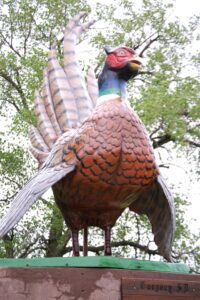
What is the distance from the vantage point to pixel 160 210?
13.6 ft

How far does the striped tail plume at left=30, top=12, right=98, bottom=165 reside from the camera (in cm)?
441

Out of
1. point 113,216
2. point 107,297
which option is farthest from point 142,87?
point 107,297

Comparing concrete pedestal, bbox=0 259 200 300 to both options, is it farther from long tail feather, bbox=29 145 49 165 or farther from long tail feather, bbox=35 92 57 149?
long tail feather, bbox=35 92 57 149

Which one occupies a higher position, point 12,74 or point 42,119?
point 12,74

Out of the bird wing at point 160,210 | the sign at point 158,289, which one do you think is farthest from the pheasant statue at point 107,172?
the sign at point 158,289

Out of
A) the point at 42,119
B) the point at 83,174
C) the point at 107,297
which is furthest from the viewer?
the point at 42,119

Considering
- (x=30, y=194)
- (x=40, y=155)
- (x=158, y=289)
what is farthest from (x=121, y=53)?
(x=158, y=289)

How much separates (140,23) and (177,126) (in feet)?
9.29

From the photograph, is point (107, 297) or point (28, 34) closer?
point (107, 297)

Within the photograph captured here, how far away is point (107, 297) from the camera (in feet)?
10.6

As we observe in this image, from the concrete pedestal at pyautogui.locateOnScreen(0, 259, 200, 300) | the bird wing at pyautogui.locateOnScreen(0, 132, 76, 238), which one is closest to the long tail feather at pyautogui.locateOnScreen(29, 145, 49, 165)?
the bird wing at pyautogui.locateOnScreen(0, 132, 76, 238)

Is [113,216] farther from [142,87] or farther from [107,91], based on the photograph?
[142,87]

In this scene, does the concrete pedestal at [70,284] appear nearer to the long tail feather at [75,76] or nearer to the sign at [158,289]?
the sign at [158,289]

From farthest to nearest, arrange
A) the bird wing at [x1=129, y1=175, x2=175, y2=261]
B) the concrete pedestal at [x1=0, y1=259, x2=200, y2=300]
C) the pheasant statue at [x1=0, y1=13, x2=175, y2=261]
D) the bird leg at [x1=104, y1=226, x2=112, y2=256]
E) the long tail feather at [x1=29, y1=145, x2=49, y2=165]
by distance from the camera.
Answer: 1. the long tail feather at [x1=29, y1=145, x2=49, y2=165]
2. the bird wing at [x1=129, y1=175, x2=175, y2=261]
3. the bird leg at [x1=104, y1=226, x2=112, y2=256]
4. the pheasant statue at [x1=0, y1=13, x2=175, y2=261]
5. the concrete pedestal at [x1=0, y1=259, x2=200, y2=300]
